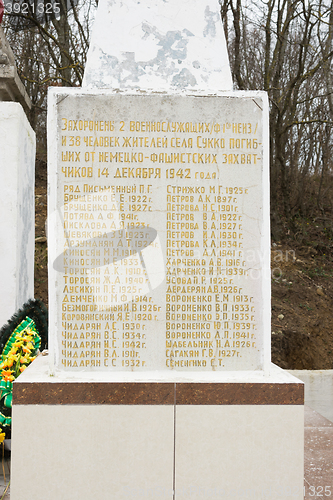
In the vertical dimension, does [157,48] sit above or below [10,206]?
above

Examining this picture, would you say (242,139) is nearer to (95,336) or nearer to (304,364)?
(95,336)

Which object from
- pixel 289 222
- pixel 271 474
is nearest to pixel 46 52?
pixel 289 222

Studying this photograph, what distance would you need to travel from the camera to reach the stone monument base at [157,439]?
246 centimetres

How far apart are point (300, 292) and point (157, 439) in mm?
8840

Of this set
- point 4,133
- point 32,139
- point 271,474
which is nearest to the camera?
point 271,474

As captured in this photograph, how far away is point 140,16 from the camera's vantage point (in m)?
2.85

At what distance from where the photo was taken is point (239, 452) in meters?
2.50

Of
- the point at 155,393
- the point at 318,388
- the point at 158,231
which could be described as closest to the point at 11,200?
the point at 158,231

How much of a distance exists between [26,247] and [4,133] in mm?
1172

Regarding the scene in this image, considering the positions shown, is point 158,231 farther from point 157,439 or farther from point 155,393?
point 157,439

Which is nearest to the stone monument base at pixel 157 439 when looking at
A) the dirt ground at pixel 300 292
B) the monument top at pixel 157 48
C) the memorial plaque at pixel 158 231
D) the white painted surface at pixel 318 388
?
the memorial plaque at pixel 158 231

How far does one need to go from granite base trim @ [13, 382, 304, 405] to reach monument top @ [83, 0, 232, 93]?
6.16 feet

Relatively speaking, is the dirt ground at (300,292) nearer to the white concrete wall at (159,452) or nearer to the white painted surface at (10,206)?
the white painted surface at (10,206)

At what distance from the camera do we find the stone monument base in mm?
2465
